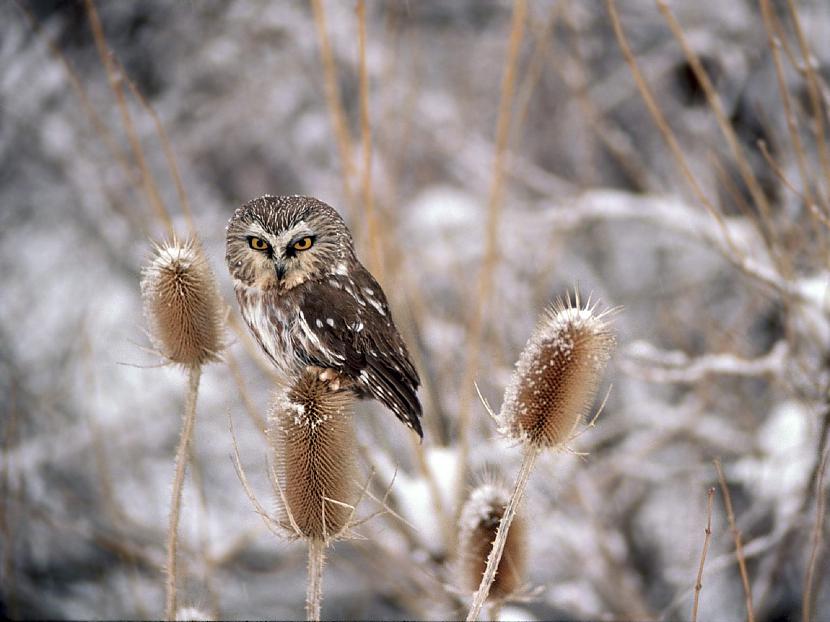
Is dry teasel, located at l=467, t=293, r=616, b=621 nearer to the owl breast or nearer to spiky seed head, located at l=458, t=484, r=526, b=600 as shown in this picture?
spiky seed head, located at l=458, t=484, r=526, b=600

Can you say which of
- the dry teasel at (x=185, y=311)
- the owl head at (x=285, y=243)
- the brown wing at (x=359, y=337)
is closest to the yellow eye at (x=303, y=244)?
the owl head at (x=285, y=243)

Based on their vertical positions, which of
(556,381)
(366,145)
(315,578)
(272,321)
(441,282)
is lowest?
(315,578)

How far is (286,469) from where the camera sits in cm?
184

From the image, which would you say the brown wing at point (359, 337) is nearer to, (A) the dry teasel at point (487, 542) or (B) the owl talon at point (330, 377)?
(B) the owl talon at point (330, 377)

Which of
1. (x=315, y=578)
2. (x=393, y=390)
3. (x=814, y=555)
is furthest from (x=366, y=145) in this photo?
(x=814, y=555)

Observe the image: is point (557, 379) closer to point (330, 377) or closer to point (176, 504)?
point (330, 377)

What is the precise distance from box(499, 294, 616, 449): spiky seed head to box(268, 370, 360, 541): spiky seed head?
0.40m

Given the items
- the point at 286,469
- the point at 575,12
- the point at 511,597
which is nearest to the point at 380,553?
the point at 511,597

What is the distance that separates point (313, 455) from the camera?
5.90ft

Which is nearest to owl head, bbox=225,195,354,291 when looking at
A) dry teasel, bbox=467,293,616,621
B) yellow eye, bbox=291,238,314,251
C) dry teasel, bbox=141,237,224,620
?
yellow eye, bbox=291,238,314,251

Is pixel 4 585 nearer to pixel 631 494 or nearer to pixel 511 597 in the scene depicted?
pixel 511 597

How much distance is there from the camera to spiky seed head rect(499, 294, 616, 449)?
1.75 m

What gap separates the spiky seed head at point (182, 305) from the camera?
6.17 feet

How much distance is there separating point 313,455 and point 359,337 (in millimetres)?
368
